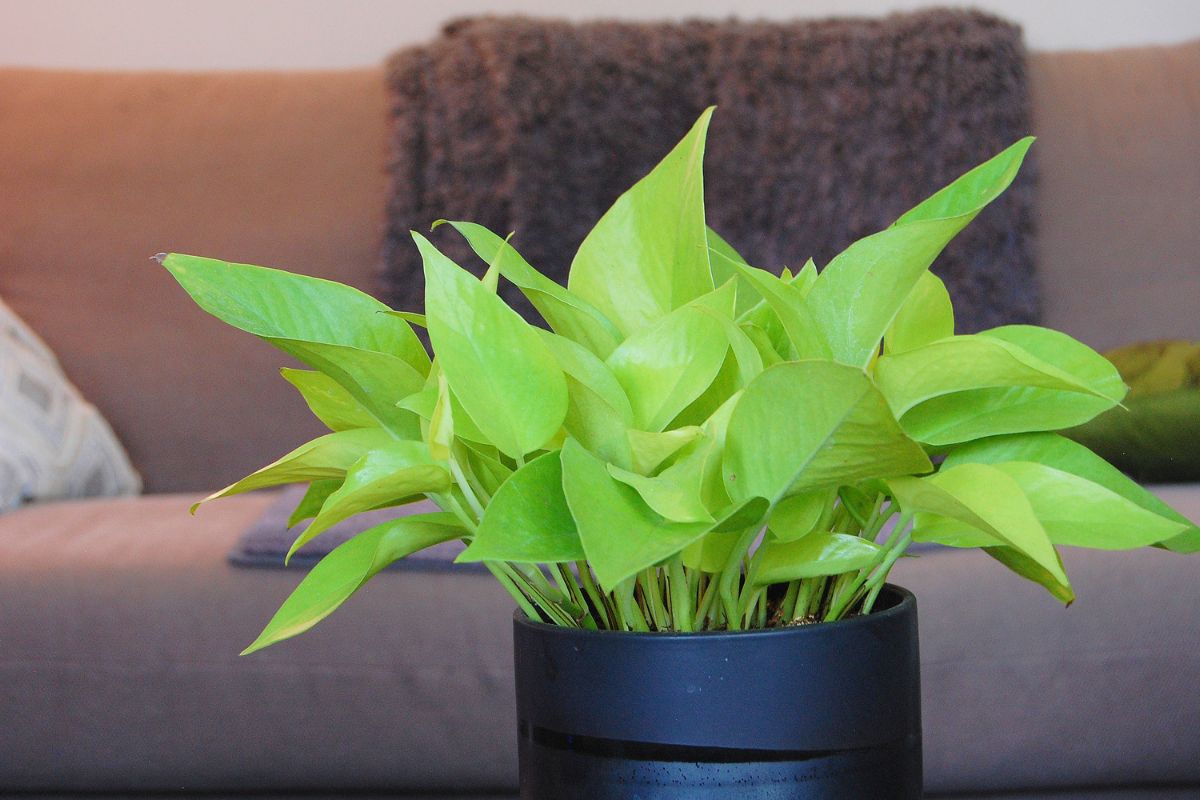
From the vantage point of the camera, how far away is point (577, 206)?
1.60m

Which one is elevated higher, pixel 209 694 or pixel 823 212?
pixel 823 212

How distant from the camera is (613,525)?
0.94 ft

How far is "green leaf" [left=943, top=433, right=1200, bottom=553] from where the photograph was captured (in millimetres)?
348

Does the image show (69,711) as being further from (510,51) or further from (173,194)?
(510,51)

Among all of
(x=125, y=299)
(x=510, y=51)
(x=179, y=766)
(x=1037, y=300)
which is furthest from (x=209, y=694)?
(x=1037, y=300)

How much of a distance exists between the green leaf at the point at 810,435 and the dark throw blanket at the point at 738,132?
1279mm

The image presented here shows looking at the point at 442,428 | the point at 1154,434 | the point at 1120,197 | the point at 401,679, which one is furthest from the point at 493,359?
the point at 1120,197

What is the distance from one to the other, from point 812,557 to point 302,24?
1883 mm

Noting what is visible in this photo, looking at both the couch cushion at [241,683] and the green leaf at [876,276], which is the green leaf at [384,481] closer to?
the green leaf at [876,276]

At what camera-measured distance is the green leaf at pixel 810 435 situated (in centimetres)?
28

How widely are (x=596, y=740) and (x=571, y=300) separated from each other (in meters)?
0.13

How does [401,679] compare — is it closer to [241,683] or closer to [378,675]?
[378,675]

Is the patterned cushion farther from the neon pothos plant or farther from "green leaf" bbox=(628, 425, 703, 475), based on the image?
"green leaf" bbox=(628, 425, 703, 475)

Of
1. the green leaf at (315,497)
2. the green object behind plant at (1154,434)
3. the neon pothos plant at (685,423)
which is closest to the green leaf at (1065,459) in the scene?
the neon pothos plant at (685,423)
